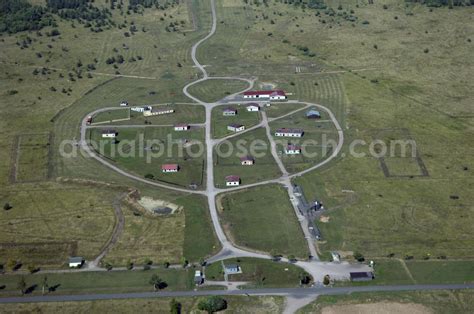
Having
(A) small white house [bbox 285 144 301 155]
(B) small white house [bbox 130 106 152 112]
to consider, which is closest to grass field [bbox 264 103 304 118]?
(A) small white house [bbox 285 144 301 155]

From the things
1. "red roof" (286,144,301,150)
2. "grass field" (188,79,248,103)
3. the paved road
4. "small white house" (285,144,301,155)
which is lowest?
the paved road

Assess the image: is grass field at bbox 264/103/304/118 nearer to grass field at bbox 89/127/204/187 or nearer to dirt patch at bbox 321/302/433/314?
grass field at bbox 89/127/204/187

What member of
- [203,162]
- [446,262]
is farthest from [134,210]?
[446,262]

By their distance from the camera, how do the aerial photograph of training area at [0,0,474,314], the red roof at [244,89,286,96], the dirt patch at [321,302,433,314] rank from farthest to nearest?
the red roof at [244,89,286,96]
the aerial photograph of training area at [0,0,474,314]
the dirt patch at [321,302,433,314]

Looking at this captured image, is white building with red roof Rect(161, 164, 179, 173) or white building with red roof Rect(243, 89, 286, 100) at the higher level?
white building with red roof Rect(243, 89, 286, 100)

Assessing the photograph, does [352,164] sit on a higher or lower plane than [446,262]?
higher

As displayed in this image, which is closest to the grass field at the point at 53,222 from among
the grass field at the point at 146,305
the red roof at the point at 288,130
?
the grass field at the point at 146,305

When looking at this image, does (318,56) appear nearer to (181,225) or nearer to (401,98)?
(401,98)

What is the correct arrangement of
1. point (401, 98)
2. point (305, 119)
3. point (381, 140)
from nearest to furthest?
point (381, 140)
point (305, 119)
point (401, 98)
